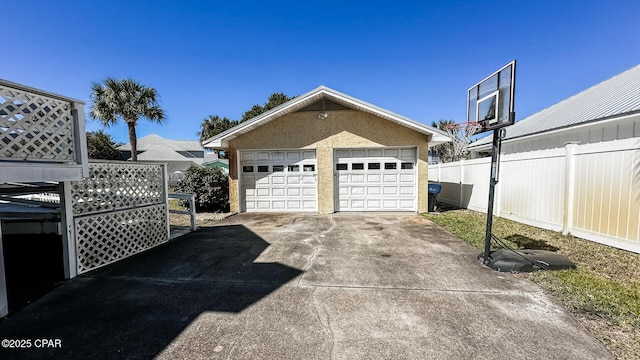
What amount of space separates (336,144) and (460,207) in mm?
6293

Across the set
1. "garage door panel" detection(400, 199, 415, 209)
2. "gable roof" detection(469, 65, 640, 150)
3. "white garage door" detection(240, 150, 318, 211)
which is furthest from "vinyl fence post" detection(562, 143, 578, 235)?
"white garage door" detection(240, 150, 318, 211)

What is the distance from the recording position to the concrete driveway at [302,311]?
264 centimetres

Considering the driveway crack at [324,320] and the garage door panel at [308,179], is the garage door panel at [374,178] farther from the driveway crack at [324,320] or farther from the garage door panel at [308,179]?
the driveway crack at [324,320]

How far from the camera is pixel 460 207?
11.6 meters

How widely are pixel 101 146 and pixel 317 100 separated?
3118 centimetres

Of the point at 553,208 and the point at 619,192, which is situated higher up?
the point at 619,192

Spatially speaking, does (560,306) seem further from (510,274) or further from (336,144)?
(336,144)

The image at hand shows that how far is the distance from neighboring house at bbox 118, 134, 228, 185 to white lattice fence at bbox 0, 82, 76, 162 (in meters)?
28.3

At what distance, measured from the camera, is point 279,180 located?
10.7 metres

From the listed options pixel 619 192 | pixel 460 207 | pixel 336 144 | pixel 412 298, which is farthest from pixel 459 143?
pixel 412 298

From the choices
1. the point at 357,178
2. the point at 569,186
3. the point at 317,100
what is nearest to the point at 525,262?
the point at 569,186

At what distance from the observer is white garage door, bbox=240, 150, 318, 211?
10500mm

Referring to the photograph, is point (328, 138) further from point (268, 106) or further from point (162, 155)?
point (162, 155)

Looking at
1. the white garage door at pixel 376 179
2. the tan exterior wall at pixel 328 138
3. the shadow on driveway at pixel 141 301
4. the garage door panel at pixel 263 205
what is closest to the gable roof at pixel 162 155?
the tan exterior wall at pixel 328 138
